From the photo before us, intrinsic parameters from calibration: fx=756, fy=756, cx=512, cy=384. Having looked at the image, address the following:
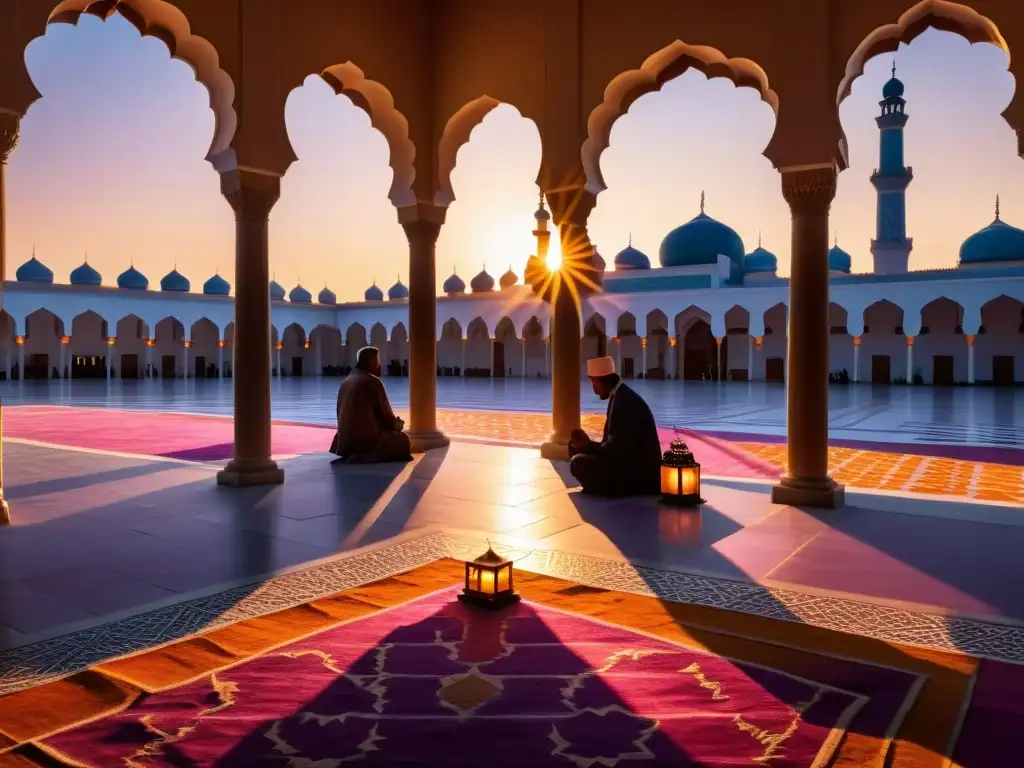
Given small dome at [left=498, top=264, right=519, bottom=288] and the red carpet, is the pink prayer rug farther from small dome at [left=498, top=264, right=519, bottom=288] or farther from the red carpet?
small dome at [left=498, top=264, right=519, bottom=288]

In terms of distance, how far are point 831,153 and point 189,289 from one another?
83.0 ft

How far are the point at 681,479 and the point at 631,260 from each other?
21422 millimetres

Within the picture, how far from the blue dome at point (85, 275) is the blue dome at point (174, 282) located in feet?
6.29

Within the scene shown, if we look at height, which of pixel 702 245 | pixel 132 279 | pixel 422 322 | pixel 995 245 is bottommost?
pixel 422 322

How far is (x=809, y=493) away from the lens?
3.85 metres

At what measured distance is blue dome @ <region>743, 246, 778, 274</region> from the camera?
80.1 feet

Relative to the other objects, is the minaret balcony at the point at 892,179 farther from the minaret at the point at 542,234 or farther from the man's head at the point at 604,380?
the man's head at the point at 604,380

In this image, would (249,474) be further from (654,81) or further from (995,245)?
(995,245)

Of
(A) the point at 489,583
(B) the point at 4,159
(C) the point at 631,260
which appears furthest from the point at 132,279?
(A) the point at 489,583

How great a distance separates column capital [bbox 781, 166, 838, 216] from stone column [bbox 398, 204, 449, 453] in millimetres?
2717

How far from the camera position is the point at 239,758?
1365mm

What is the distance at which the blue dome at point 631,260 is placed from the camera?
80.2 ft

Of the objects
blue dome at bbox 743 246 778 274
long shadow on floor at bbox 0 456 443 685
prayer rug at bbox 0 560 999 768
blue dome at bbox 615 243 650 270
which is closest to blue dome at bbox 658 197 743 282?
blue dome at bbox 615 243 650 270

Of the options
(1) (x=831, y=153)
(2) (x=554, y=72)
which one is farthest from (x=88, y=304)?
(1) (x=831, y=153)
